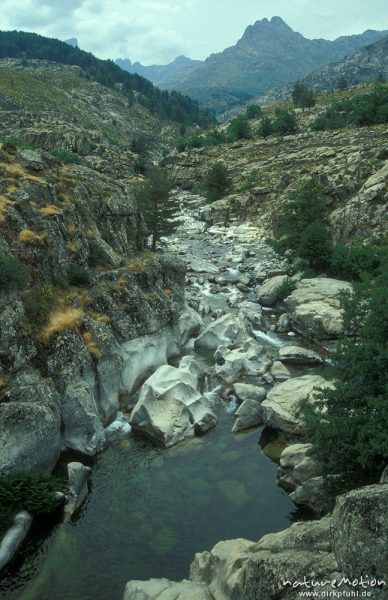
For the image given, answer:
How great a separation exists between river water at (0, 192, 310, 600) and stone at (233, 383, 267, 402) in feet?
12.0

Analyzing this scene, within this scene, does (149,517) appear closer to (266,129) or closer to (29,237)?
(29,237)

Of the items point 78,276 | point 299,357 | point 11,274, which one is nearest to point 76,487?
point 11,274

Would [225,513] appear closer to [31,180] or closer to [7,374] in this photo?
[7,374]

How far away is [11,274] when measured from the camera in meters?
27.3

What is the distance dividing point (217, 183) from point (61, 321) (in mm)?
81861

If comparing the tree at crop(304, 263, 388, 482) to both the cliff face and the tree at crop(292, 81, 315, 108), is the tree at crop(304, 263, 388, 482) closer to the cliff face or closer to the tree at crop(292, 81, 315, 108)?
the cliff face

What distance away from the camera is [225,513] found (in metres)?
21.9

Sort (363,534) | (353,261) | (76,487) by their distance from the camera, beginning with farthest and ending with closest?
(353,261) → (76,487) → (363,534)

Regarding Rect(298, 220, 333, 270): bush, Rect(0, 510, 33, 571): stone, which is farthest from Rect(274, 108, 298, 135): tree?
Rect(0, 510, 33, 571): stone

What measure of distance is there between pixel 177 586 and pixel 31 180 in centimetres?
3265

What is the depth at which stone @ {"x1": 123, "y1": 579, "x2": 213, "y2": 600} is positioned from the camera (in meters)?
15.8

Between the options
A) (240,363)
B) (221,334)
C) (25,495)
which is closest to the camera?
(25,495)

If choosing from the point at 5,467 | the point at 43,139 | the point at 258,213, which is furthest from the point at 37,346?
the point at 43,139

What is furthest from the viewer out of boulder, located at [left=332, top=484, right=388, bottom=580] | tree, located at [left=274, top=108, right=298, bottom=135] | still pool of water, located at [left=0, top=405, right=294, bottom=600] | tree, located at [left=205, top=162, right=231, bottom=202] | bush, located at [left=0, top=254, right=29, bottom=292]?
tree, located at [left=274, top=108, right=298, bottom=135]
